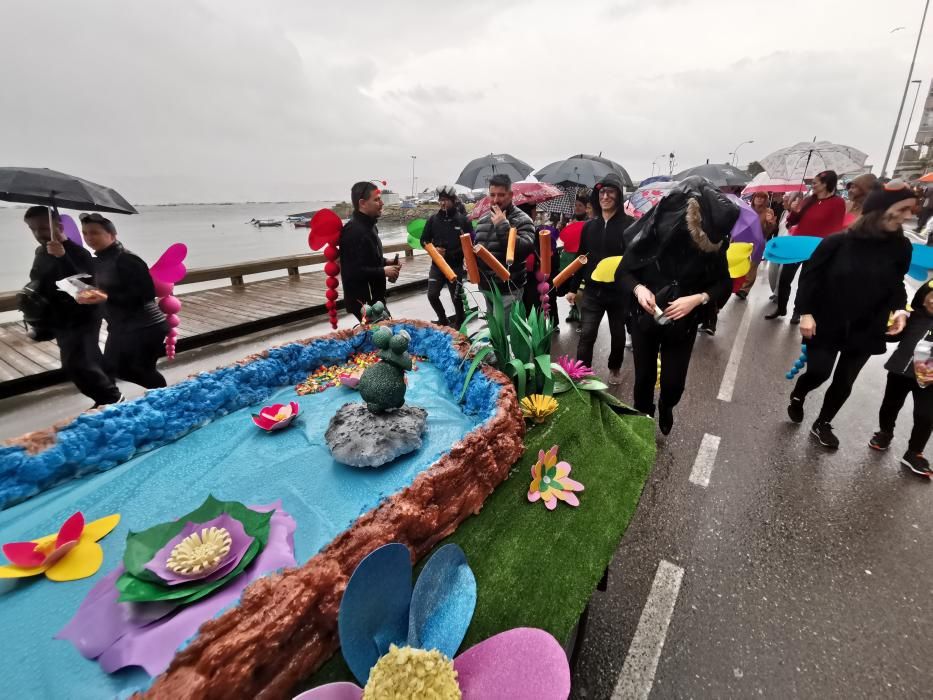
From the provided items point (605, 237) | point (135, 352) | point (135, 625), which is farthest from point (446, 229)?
point (135, 625)

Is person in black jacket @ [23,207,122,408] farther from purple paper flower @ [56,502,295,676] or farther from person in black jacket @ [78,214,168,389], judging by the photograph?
purple paper flower @ [56,502,295,676]

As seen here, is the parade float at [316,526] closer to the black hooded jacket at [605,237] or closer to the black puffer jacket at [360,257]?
the black puffer jacket at [360,257]

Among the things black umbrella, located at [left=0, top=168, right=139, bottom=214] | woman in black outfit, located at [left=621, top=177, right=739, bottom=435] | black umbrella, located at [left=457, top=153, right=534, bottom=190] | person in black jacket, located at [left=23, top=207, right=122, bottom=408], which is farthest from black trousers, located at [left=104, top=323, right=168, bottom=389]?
black umbrella, located at [left=457, top=153, right=534, bottom=190]

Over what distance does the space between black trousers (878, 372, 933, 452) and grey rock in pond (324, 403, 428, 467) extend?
2.84 m

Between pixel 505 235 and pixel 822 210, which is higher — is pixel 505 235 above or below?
below

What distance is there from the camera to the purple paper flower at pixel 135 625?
81cm

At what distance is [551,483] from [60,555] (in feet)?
4.64

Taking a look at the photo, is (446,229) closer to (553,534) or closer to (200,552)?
(553,534)

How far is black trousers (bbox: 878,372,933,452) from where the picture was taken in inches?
92.0

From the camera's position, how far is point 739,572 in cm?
179

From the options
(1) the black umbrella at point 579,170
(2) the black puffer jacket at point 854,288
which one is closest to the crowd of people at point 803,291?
(2) the black puffer jacket at point 854,288

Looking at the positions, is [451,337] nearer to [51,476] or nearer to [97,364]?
[51,476]

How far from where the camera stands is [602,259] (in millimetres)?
3307

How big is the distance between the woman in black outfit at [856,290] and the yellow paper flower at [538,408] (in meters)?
1.86
